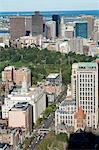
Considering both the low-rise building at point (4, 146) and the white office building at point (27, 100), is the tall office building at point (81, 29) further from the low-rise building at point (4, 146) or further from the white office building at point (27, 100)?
the low-rise building at point (4, 146)

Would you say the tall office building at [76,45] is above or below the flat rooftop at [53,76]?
above

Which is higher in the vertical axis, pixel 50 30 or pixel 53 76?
pixel 50 30

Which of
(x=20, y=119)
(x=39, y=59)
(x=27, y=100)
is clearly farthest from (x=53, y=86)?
(x=39, y=59)

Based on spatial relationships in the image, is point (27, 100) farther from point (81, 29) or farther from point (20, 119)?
point (81, 29)

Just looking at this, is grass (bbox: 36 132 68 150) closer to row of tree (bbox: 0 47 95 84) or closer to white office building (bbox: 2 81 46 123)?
white office building (bbox: 2 81 46 123)

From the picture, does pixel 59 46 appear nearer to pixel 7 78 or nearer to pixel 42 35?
pixel 42 35

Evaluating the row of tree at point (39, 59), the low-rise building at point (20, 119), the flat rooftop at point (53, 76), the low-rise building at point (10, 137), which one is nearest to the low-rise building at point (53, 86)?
the flat rooftop at point (53, 76)
